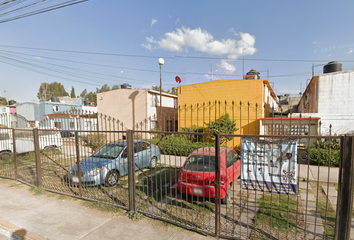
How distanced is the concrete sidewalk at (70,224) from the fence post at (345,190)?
7.12 ft

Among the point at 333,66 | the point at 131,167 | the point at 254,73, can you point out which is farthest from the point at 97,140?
the point at 333,66

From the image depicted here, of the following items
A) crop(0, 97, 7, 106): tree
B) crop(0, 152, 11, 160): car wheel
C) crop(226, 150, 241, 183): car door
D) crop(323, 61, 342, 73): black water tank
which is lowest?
crop(0, 152, 11, 160): car wheel

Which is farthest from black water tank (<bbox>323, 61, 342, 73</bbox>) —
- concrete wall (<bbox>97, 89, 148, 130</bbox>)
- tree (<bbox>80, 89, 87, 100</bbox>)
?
tree (<bbox>80, 89, 87, 100</bbox>)

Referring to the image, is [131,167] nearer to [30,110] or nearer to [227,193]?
[227,193]

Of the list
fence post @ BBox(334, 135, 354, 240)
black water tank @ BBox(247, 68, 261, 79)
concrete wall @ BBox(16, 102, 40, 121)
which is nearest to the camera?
fence post @ BBox(334, 135, 354, 240)

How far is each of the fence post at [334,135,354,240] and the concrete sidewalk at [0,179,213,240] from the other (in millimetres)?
2172

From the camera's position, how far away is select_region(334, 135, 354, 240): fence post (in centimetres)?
255


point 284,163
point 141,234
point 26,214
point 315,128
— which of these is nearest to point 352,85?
point 315,128

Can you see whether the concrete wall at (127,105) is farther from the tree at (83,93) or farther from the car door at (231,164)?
the tree at (83,93)

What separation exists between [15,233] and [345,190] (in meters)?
6.08

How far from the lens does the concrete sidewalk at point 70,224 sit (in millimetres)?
3510

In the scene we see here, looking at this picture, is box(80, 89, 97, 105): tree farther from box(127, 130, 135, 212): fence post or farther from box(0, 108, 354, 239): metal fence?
box(127, 130, 135, 212): fence post

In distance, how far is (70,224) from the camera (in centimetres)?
391

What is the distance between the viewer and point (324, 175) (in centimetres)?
727
